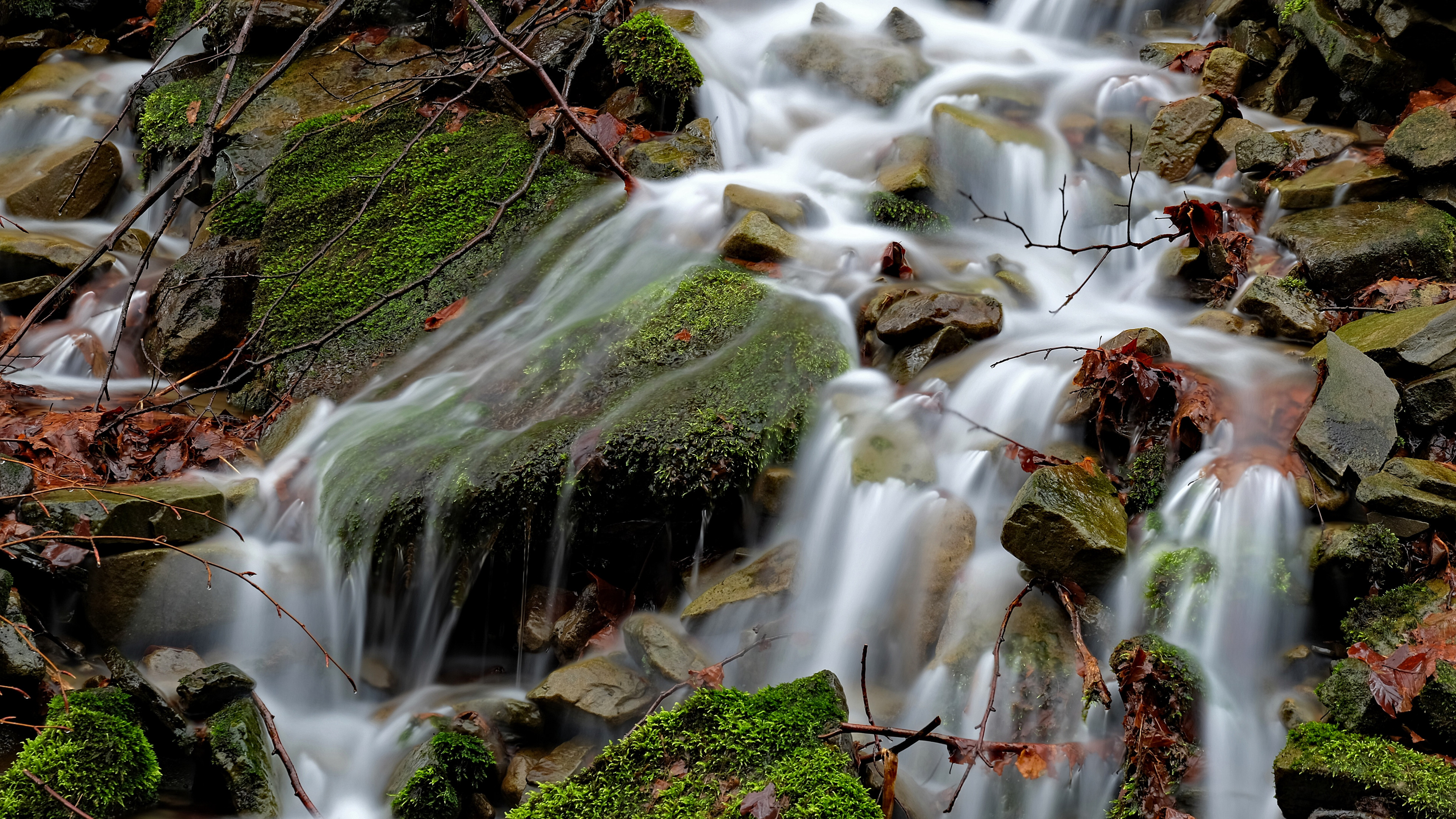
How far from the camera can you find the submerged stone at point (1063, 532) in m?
3.45

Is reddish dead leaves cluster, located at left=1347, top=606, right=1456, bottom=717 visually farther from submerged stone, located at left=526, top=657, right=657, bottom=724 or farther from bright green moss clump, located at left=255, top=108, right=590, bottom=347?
bright green moss clump, located at left=255, top=108, right=590, bottom=347

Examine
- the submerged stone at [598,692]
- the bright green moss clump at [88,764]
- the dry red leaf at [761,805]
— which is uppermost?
the dry red leaf at [761,805]

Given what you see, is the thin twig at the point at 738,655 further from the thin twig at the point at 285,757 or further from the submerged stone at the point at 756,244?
the submerged stone at the point at 756,244

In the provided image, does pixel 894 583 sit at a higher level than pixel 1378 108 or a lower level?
lower

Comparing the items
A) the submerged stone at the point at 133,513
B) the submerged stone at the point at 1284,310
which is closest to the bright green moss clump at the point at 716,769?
the submerged stone at the point at 133,513

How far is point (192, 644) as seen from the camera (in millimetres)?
4113

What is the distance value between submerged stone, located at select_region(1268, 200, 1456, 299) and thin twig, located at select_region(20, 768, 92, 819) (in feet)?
18.0

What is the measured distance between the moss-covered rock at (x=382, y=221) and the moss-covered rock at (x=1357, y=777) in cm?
448

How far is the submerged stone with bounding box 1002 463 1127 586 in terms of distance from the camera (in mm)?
3453

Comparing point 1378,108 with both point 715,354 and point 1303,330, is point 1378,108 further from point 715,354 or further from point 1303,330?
point 715,354

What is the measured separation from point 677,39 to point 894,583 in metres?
4.36

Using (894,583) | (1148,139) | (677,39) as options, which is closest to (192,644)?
(894,583)

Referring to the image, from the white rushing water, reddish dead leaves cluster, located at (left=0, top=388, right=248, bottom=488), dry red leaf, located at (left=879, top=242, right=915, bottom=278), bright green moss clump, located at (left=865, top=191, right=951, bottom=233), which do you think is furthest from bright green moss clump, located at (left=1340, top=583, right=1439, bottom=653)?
reddish dead leaves cluster, located at (left=0, top=388, right=248, bottom=488)

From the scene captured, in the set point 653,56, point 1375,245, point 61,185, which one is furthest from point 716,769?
point 61,185
